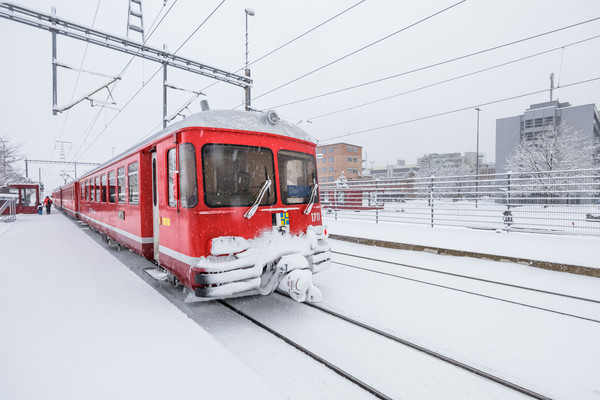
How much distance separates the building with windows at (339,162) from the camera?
234 ft

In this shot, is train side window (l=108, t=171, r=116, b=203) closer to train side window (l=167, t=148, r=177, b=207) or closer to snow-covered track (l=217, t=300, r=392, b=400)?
train side window (l=167, t=148, r=177, b=207)

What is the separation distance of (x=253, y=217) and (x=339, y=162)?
223ft

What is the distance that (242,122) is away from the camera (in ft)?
15.3

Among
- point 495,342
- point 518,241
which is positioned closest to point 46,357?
point 495,342

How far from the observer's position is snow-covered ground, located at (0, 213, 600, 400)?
107 inches

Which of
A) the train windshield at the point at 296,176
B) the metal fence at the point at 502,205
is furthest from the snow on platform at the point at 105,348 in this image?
the metal fence at the point at 502,205

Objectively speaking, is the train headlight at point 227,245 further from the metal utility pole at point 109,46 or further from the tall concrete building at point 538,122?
the tall concrete building at point 538,122

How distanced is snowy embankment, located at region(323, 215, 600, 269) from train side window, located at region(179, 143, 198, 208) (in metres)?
6.88

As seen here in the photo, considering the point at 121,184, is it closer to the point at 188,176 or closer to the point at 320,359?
the point at 188,176

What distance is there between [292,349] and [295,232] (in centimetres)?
198

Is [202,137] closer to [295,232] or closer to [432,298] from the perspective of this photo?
[295,232]

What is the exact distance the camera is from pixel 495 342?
3.57 m

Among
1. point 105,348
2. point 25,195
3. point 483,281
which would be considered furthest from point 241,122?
point 25,195

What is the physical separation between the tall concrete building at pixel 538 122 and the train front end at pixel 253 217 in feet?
133
